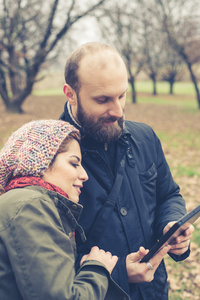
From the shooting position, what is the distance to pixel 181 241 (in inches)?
77.8

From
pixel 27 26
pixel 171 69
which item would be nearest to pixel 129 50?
pixel 27 26

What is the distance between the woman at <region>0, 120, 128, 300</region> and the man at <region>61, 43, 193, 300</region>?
0.14 meters

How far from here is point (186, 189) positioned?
7.07 m

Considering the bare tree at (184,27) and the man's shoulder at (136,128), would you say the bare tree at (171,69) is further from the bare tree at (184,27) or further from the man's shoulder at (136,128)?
the man's shoulder at (136,128)

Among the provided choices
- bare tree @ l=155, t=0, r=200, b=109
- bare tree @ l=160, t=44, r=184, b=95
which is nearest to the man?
bare tree @ l=155, t=0, r=200, b=109

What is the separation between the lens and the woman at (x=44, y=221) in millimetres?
1297

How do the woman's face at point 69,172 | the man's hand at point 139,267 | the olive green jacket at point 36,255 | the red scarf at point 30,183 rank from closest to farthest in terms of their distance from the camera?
the olive green jacket at point 36,255
the red scarf at point 30,183
the woman's face at point 69,172
the man's hand at point 139,267

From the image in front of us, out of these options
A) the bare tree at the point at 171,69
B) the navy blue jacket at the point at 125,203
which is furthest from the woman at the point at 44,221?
the bare tree at the point at 171,69

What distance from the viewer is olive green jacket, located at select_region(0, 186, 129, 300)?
1.28 metres

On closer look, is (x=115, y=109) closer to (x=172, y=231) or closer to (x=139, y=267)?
(x=172, y=231)

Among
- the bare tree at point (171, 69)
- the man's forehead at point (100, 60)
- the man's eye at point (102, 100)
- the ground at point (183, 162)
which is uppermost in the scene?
the man's forehead at point (100, 60)

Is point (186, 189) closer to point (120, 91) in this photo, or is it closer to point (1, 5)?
point (120, 91)

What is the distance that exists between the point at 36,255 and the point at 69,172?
0.56 meters

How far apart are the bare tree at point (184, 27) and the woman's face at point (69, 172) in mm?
17688
